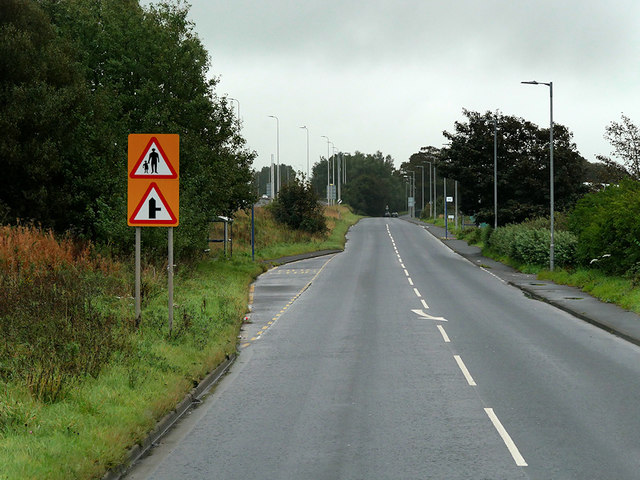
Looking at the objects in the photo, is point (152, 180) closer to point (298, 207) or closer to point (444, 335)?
point (444, 335)

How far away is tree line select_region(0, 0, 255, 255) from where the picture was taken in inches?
974

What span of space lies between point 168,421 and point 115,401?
69 centimetres

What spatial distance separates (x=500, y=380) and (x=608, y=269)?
53.6 feet

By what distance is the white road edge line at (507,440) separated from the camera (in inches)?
291

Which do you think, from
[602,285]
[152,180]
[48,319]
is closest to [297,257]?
[602,285]

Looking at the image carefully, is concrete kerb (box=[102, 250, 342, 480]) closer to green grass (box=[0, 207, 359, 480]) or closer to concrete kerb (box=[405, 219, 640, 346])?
green grass (box=[0, 207, 359, 480])

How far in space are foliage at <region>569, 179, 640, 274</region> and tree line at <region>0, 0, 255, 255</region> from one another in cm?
1469

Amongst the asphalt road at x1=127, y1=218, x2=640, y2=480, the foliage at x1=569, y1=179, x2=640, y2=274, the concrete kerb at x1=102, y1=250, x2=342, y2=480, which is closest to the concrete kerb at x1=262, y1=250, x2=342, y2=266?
the foliage at x1=569, y1=179, x2=640, y2=274

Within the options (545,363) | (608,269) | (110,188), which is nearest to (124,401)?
(545,363)

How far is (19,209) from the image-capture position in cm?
2544

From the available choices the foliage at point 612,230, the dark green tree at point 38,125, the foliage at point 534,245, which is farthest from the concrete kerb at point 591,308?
the dark green tree at point 38,125

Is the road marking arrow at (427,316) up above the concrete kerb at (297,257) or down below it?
below

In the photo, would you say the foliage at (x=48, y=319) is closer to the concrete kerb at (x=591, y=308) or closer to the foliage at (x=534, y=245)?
the concrete kerb at (x=591, y=308)

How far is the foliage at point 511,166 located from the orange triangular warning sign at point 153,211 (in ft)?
116
